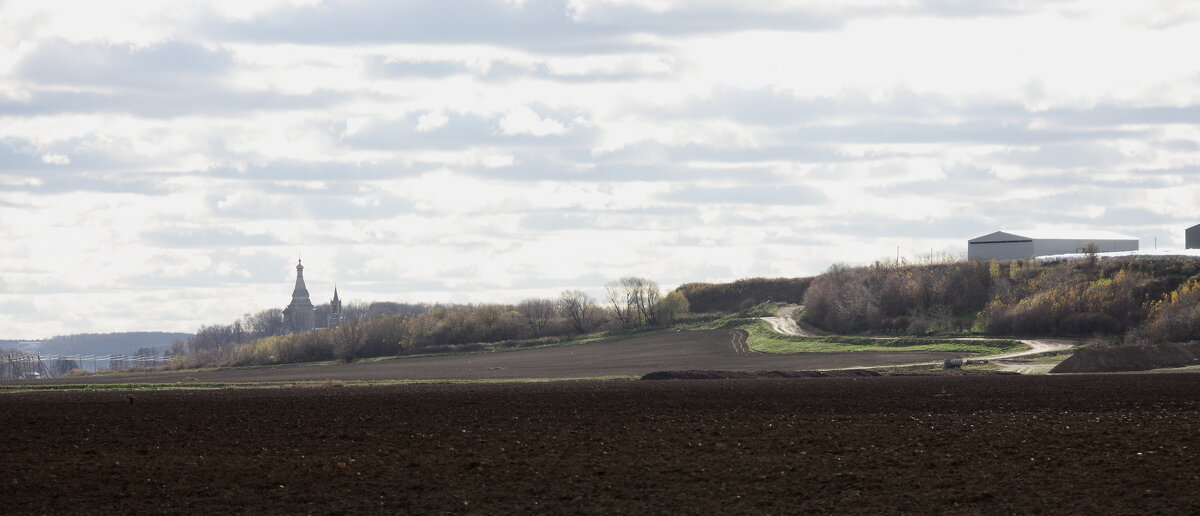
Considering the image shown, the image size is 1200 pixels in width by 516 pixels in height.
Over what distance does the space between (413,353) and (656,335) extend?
30.4 m

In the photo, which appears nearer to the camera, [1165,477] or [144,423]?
[1165,477]

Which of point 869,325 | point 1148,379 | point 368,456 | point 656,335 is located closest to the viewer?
point 368,456

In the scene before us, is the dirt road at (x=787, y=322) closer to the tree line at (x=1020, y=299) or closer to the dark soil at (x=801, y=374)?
the tree line at (x=1020, y=299)

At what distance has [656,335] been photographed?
163 metres

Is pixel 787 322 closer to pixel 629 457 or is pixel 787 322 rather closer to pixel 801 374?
pixel 801 374

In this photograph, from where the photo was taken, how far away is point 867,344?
414ft

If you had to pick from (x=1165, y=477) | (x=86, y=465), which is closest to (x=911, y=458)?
(x=1165, y=477)

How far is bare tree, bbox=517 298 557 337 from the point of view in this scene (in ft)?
588

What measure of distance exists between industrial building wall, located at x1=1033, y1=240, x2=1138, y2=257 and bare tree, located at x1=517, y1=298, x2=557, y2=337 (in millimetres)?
63894

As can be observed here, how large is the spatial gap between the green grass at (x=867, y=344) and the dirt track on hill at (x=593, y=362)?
2534 millimetres

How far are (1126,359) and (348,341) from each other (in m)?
105

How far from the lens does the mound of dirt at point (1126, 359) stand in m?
88.2

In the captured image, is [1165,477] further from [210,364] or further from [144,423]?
[210,364]

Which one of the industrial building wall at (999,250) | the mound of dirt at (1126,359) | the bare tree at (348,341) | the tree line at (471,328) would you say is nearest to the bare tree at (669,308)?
the tree line at (471,328)
